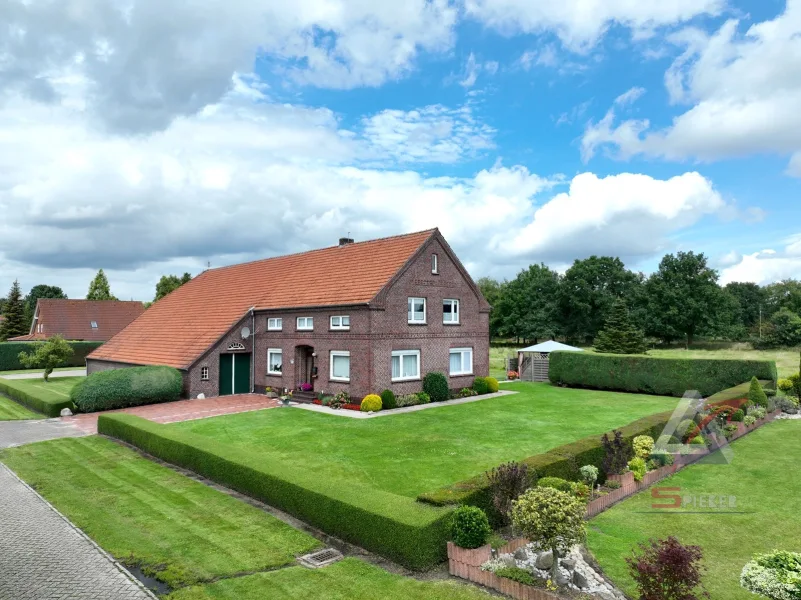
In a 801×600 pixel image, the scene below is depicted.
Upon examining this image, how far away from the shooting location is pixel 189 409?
24797 mm

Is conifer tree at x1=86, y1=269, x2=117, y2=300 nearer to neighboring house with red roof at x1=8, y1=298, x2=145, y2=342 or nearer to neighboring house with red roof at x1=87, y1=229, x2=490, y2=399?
neighboring house with red roof at x1=8, y1=298, x2=145, y2=342

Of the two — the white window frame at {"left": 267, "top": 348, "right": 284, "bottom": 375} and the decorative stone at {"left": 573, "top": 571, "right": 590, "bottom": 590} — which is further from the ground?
the white window frame at {"left": 267, "top": 348, "right": 284, "bottom": 375}

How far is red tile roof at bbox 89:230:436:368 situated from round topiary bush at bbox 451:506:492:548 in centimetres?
1660

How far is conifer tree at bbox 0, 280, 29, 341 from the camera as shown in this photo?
68.3 meters

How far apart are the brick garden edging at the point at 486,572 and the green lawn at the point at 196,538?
0.31 metres

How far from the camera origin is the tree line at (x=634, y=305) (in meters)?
70.7

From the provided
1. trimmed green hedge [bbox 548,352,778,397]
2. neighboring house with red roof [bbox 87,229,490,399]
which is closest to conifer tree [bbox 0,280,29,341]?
neighboring house with red roof [bbox 87,229,490,399]

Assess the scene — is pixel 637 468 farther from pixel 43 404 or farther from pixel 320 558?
pixel 43 404

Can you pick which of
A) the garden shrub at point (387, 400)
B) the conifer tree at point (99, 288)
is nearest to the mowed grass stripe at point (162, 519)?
the garden shrub at point (387, 400)

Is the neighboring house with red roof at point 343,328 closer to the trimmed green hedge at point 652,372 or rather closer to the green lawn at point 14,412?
the trimmed green hedge at point 652,372

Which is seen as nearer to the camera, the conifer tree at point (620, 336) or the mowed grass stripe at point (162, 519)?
the mowed grass stripe at point (162, 519)

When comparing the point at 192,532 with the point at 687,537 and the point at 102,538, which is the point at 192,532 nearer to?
the point at 102,538

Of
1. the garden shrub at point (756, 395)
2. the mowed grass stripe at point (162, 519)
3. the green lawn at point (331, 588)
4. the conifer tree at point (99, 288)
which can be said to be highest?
the conifer tree at point (99, 288)

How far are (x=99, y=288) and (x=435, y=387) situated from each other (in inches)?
3277
